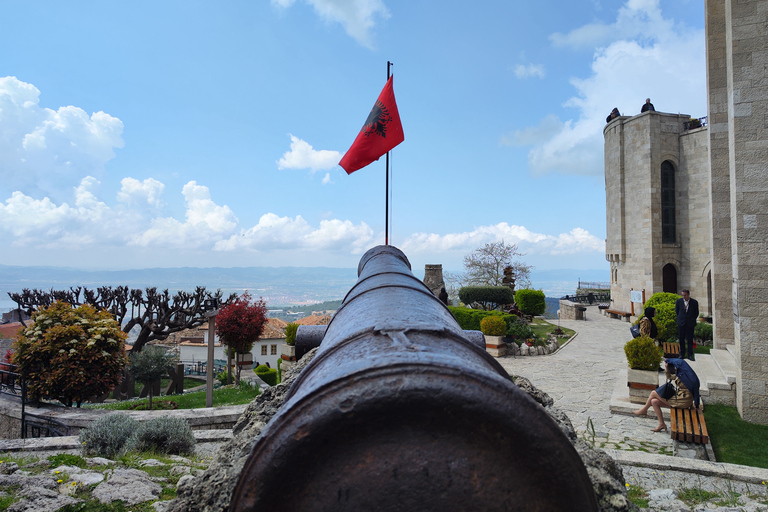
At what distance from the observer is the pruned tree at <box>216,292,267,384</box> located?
13.7 m

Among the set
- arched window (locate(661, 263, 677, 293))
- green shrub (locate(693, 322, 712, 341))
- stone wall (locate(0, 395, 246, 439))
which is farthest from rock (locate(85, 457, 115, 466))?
arched window (locate(661, 263, 677, 293))

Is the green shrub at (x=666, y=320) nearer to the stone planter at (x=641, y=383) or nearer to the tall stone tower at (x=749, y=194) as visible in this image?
the stone planter at (x=641, y=383)

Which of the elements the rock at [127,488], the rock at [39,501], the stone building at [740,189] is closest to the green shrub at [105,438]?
the rock at [127,488]

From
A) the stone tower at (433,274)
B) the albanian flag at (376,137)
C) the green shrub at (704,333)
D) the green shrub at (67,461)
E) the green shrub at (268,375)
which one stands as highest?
the albanian flag at (376,137)

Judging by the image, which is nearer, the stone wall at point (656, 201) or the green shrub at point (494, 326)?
the green shrub at point (494, 326)

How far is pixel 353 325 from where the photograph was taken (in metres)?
1.63

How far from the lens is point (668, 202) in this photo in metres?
22.2

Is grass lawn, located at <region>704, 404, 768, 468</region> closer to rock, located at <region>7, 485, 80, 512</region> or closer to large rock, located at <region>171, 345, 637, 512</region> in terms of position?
large rock, located at <region>171, 345, 637, 512</region>

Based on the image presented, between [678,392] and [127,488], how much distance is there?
22.2ft

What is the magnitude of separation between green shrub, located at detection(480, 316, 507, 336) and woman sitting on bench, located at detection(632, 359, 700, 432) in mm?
7192

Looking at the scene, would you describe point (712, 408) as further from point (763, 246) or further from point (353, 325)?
point (353, 325)

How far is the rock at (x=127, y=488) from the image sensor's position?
3344mm

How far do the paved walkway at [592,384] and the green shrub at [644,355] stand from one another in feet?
2.82

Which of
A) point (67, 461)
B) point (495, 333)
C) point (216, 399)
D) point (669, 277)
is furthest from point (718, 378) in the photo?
point (669, 277)
